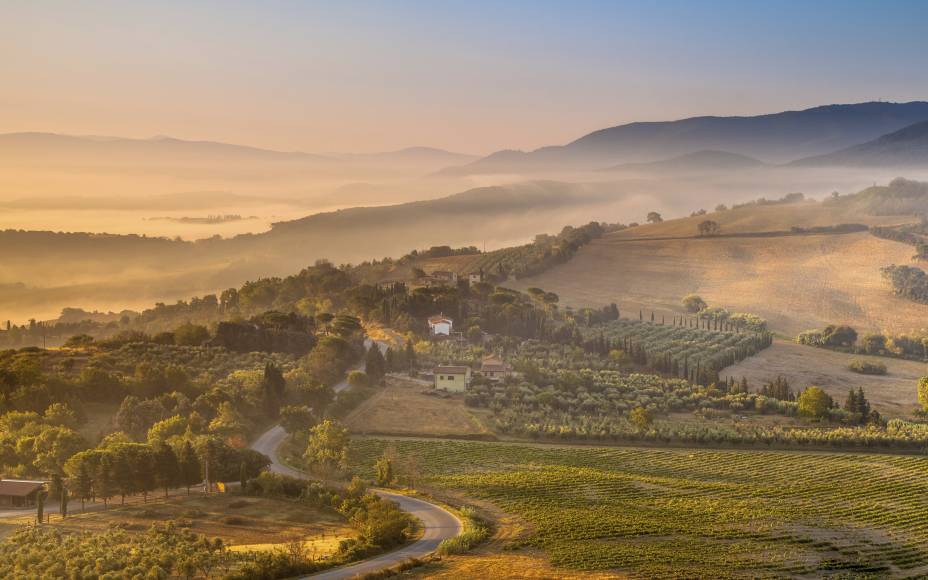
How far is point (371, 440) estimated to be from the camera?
60.0 metres

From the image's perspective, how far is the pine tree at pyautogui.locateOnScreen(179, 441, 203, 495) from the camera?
46156 mm

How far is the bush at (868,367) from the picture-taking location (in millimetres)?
90125

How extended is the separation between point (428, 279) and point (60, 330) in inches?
1625

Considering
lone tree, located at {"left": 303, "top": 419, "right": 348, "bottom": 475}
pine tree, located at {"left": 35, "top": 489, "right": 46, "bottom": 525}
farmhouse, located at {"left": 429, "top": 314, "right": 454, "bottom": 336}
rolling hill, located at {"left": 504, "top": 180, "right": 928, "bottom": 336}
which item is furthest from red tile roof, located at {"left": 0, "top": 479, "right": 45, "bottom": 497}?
rolling hill, located at {"left": 504, "top": 180, "right": 928, "bottom": 336}

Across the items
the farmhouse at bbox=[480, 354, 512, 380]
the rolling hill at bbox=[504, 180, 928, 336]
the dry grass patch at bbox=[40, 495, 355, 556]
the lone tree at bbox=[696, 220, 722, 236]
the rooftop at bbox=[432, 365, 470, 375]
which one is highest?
the lone tree at bbox=[696, 220, 722, 236]

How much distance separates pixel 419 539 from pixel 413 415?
90.0ft

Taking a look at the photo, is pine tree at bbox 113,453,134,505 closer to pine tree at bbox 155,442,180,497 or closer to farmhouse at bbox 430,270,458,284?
pine tree at bbox 155,442,180,497

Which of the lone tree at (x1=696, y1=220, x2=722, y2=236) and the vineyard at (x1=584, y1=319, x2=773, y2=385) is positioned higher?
the lone tree at (x1=696, y1=220, x2=722, y2=236)

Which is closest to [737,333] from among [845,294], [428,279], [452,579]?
[845,294]

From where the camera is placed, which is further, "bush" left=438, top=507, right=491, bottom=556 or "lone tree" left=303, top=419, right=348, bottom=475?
"lone tree" left=303, top=419, right=348, bottom=475

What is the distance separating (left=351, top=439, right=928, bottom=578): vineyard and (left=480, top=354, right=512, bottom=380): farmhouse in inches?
667

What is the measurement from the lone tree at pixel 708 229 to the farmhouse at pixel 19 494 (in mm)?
120124

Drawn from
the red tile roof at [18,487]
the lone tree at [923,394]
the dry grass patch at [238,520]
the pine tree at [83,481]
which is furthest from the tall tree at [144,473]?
the lone tree at [923,394]

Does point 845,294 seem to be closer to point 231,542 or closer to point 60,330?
point 60,330
